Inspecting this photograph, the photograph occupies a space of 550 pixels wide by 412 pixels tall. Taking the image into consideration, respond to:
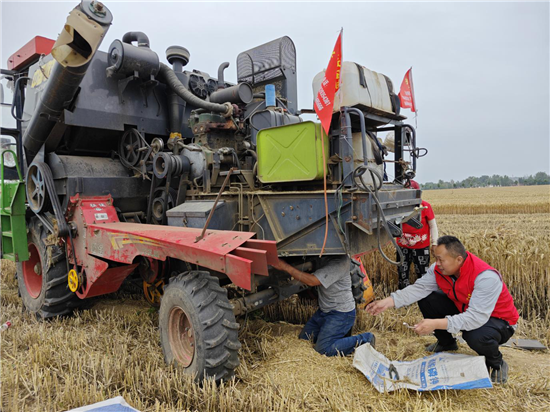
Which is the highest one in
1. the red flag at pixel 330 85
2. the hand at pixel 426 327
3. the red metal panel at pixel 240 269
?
the red flag at pixel 330 85

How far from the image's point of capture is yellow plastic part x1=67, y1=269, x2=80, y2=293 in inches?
177

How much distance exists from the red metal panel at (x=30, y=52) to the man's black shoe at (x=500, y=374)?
21.0 ft

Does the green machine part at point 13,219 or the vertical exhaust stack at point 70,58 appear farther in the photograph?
the green machine part at point 13,219

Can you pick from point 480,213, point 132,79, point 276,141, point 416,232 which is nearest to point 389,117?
point 276,141

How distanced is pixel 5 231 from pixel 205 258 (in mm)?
4018

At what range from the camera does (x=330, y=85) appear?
10.4 feet

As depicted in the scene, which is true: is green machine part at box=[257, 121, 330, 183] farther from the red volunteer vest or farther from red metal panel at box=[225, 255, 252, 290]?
the red volunteer vest

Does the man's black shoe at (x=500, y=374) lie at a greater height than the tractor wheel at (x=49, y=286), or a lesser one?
lesser

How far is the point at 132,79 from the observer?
4.90 meters

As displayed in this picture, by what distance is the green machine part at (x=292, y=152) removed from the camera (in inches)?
132

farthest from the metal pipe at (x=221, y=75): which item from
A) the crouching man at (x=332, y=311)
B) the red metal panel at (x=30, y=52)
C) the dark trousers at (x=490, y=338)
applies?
the dark trousers at (x=490, y=338)

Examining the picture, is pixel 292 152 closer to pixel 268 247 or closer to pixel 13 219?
pixel 268 247

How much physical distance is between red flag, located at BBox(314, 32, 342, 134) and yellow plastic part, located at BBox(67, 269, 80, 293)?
3.39 metres

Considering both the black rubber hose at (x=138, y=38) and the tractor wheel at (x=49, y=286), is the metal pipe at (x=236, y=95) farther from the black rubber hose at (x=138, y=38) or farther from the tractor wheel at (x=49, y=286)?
the tractor wheel at (x=49, y=286)
